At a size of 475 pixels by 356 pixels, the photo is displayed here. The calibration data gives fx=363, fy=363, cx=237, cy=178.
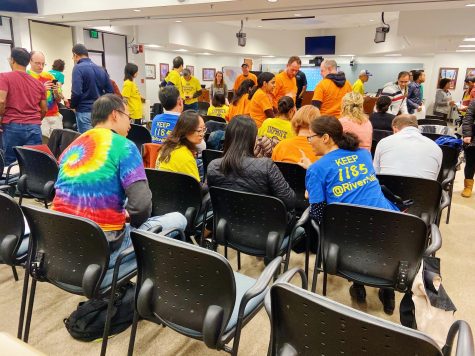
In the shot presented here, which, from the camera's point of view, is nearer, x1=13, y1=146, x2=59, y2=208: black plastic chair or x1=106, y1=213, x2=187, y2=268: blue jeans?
x1=106, y1=213, x2=187, y2=268: blue jeans

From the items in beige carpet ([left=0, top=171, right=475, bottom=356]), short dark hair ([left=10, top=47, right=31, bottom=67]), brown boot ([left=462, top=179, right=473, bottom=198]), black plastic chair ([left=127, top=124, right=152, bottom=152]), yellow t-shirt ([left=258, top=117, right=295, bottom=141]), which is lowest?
beige carpet ([left=0, top=171, right=475, bottom=356])

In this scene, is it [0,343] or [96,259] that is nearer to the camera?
[0,343]

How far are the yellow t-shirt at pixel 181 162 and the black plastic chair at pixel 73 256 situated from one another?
0.81 metres

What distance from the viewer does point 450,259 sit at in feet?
9.59

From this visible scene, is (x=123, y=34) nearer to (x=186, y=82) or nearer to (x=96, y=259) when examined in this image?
(x=186, y=82)

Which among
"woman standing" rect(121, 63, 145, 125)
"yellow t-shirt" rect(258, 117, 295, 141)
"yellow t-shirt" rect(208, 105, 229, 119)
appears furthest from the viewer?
"woman standing" rect(121, 63, 145, 125)

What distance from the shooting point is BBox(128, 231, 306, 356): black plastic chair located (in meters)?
1.31

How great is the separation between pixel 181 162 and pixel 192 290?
1150 mm

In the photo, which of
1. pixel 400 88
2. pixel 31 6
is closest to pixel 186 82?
pixel 31 6

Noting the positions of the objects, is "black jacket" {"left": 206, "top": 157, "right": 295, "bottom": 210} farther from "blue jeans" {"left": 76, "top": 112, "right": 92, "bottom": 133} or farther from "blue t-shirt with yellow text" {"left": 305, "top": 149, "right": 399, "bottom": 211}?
"blue jeans" {"left": 76, "top": 112, "right": 92, "bottom": 133}

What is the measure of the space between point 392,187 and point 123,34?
30.3 ft

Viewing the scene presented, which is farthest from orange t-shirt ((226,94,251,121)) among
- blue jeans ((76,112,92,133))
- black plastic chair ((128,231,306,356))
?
black plastic chair ((128,231,306,356))

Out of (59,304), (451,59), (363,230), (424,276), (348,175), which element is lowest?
→ (59,304)

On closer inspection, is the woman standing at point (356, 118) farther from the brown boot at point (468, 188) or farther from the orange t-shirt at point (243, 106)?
the brown boot at point (468, 188)
